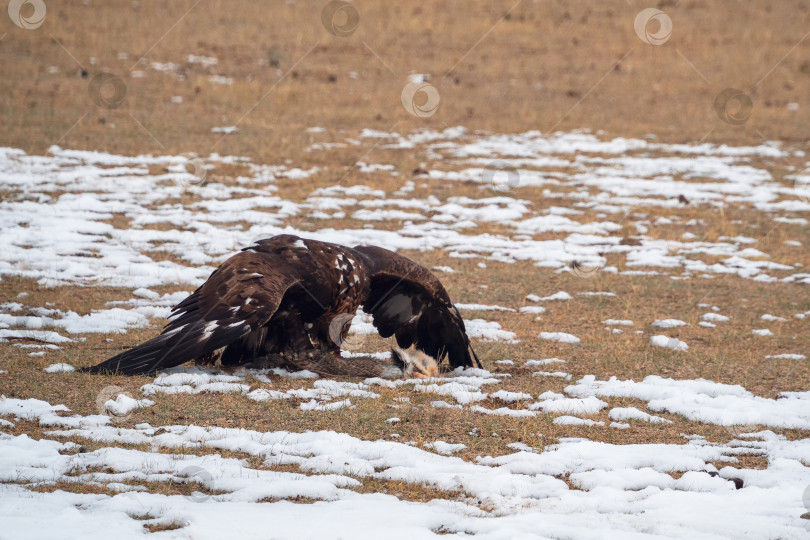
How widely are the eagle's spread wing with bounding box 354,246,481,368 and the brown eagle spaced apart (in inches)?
0.4

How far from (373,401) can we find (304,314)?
51.6 inches

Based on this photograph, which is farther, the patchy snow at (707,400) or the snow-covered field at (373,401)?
the patchy snow at (707,400)

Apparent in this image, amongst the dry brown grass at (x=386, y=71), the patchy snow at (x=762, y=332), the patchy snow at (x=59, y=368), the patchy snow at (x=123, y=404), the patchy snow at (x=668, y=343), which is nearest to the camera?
the patchy snow at (x=123, y=404)

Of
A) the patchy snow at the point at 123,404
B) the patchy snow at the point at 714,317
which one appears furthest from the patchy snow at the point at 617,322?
the patchy snow at the point at 123,404

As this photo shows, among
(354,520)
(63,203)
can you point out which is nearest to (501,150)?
(63,203)

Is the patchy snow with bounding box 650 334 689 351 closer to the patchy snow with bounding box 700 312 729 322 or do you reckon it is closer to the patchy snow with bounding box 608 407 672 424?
the patchy snow with bounding box 700 312 729 322

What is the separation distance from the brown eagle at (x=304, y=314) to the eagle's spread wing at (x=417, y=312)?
11 mm

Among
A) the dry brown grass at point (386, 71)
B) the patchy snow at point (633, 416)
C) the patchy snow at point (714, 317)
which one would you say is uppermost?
the dry brown grass at point (386, 71)

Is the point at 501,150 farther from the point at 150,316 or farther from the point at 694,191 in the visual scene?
the point at 150,316

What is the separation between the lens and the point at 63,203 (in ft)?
52.9

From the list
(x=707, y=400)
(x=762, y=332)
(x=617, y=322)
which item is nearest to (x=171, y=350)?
(x=707, y=400)

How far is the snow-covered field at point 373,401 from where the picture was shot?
5391 mm

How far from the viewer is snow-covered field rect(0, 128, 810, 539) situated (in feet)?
17.7

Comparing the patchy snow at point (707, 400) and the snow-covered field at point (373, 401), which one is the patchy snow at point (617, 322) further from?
the patchy snow at point (707, 400)
